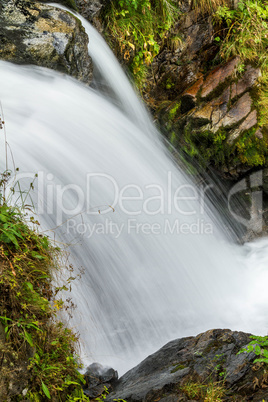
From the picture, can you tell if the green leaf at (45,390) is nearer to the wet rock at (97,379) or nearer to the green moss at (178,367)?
the wet rock at (97,379)

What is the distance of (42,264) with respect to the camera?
208cm

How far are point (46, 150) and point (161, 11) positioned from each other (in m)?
3.43

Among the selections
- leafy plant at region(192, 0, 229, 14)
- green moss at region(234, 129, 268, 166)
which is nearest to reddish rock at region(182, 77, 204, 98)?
green moss at region(234, 129, 268, 166)

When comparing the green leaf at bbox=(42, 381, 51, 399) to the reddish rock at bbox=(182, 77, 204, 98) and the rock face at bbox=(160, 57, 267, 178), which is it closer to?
the rock face at bbox=(160, 57, 267, 178)

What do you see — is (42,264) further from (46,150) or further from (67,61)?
(67,61)

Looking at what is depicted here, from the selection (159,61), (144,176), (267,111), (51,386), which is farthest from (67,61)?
(51,386)

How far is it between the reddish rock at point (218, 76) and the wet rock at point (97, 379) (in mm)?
3942

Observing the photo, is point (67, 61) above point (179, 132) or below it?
above

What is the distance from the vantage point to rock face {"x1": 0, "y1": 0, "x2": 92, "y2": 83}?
4242mm

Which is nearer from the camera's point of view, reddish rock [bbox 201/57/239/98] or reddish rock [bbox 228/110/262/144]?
reddish rock [bbox 228/110/262/144]

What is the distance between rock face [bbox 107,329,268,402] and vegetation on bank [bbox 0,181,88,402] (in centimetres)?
42

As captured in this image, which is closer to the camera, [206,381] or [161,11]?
[206,381]

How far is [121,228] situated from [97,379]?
1615mm

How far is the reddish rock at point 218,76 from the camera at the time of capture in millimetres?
5359
